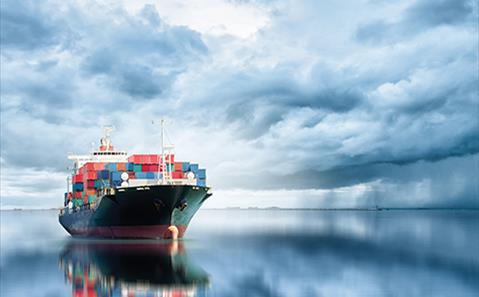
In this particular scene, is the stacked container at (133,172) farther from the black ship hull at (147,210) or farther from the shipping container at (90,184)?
the black ship hull at (147,210)

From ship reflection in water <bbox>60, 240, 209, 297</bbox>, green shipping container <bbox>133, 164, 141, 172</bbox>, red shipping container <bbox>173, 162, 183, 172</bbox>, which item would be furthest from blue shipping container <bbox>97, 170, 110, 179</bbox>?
ship reflection in water <bbox>60, 240, 209, 297</bbox>

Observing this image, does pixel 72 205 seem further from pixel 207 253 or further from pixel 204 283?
pixel 204 283

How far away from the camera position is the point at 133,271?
140 ft

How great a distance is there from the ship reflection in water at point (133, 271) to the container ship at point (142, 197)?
2376 mm

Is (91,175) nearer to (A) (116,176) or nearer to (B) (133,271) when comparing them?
(A) (116,176)

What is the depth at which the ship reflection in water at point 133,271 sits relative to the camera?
35219 mm

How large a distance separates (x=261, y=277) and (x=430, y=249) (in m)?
30.3

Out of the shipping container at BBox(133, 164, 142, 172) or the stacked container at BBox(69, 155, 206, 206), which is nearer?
the stacked container at BBox(69, 155, 206, 206)

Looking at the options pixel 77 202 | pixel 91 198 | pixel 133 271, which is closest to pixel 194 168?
pixel 91 198

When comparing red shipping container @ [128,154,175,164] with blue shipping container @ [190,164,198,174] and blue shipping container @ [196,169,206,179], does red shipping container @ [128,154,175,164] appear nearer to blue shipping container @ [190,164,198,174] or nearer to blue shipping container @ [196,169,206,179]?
blue shipping container @ [190,164,198,174]

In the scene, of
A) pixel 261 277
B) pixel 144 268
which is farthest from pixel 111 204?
pixel 261 277

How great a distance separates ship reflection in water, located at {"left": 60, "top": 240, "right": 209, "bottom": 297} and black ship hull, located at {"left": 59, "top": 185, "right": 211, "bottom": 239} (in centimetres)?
198

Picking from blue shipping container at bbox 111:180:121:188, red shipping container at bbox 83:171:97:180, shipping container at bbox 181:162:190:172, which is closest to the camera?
blue shipping container at bbox 111:180:121:188

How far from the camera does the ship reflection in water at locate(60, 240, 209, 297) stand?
1387 inches
